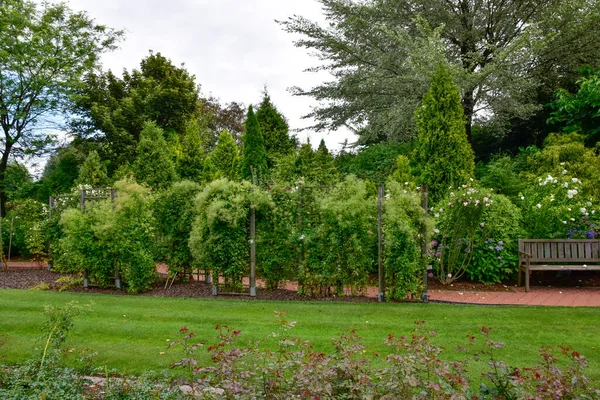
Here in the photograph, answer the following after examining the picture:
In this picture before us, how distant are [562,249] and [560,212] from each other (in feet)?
2.28

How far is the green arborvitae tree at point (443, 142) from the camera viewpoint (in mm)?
9945

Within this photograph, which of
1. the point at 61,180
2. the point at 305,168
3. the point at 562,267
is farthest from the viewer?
the point at 61,180

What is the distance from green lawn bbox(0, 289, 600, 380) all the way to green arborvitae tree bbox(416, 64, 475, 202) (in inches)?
159

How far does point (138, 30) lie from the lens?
21516 mm

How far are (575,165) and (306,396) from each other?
1009 centimetres

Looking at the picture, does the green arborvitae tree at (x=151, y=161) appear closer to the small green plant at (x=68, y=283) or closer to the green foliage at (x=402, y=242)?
the small green plant at (x=68, y=283)

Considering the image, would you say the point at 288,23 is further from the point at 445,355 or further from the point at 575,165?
the point at 445,355

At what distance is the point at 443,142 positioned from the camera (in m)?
9.98

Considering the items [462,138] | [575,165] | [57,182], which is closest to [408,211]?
[462,138]

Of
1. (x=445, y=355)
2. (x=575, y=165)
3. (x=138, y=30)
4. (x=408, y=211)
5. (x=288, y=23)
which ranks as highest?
(x=138, y=30)

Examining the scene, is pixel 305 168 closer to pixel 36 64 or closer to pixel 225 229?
pixel 225 229

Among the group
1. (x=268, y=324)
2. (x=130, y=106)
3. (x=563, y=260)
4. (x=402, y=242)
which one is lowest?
(x=268, y=324)

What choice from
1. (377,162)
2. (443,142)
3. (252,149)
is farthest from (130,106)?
(443,142)

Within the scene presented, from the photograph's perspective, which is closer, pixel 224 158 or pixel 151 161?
pixel 151 161
